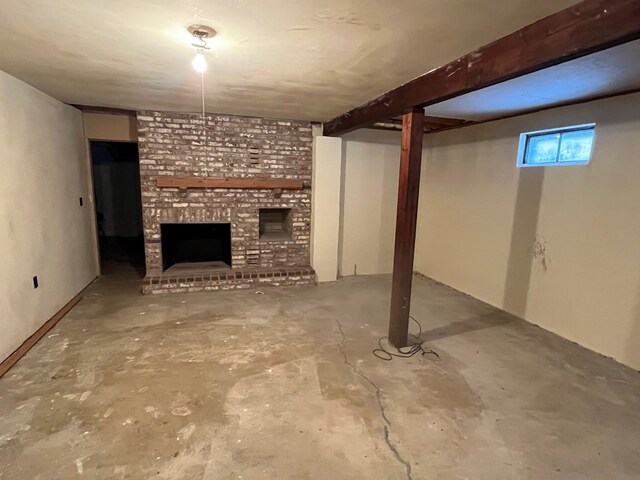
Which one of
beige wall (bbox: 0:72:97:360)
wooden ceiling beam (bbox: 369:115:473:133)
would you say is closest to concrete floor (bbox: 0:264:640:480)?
beige wall (bbox: 0:72:97:360)

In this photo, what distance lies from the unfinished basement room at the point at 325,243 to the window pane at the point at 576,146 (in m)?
0.02

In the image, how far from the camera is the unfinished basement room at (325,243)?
1850mm

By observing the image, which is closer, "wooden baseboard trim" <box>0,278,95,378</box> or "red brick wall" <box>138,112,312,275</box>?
"wooden baseboard trim" <box>0,278,95,378</box>

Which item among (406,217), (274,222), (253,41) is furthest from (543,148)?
(274,222)

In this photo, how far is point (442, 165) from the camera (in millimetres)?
5285

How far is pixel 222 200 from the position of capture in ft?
15.5

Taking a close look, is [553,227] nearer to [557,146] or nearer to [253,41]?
[557,146]

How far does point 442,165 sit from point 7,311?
5.38m

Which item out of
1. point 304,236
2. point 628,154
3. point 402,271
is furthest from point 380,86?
point 304,236

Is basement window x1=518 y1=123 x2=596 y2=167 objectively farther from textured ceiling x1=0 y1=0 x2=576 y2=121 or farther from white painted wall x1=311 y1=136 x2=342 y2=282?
white painted wall x1=311 y1=136 x2=342 y2=282

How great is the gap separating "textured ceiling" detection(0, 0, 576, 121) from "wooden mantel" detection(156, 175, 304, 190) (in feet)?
4.29

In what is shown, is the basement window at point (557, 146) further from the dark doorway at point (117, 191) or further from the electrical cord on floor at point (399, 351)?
the dark doorway at point (117, 191)

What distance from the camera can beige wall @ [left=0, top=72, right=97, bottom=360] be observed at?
2787mm

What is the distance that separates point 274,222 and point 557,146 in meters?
3.91
